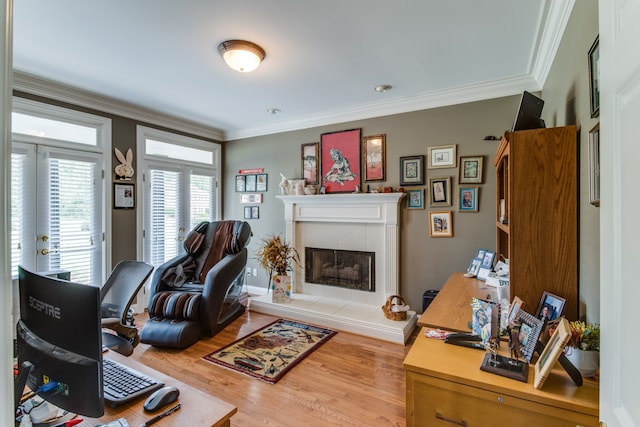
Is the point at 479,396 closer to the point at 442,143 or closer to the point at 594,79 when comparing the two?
the point at 594,79

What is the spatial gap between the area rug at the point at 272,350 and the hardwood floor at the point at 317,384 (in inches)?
2.7

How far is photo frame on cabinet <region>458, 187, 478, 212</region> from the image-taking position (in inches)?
128

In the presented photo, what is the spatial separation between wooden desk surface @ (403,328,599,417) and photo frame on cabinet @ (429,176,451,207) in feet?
7.29

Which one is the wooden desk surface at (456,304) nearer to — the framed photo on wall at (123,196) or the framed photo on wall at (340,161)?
the framed photo on wall at (340,161)

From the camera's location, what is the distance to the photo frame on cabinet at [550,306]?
1.42 meters

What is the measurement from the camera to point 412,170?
3588mm

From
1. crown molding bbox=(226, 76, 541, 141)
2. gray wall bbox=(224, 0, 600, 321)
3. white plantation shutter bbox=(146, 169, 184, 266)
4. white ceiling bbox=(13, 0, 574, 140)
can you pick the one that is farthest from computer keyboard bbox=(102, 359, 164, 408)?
crown molding bbox=(226, 76, 541, 141)

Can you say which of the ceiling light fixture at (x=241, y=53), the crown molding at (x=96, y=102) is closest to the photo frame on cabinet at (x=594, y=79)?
the ceiling light fixture at (x=241, y=53)

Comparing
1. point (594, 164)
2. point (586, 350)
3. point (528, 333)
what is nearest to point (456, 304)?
point (528, 333)

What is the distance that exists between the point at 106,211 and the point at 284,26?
2.95 metres

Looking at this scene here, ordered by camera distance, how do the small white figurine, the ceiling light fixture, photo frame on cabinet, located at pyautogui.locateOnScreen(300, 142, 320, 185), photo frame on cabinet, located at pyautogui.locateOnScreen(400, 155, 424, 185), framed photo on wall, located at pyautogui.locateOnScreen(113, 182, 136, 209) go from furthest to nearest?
the small white figurine
photo frame on cabinet, located at pyautogui.locateOnScreen(300, 142, 320, 185)
framed photo on wall, located at pyautogui.locateOnScreen(113, 182, 136, 209)
photo frame on cabinet, located at pyautogui.locateOnScreen(400, 155, 424, 185)
the ceiling light fixture

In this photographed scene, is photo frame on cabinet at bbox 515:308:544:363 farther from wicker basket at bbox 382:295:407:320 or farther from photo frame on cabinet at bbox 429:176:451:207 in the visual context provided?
photo frame on cabinet at bbox 429:176:451:207

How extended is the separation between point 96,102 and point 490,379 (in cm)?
434

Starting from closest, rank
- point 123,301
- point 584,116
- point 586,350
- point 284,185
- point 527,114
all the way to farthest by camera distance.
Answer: point 586,350 → point 584,116 → point 527,114 → point 123,301 → point 284,185
